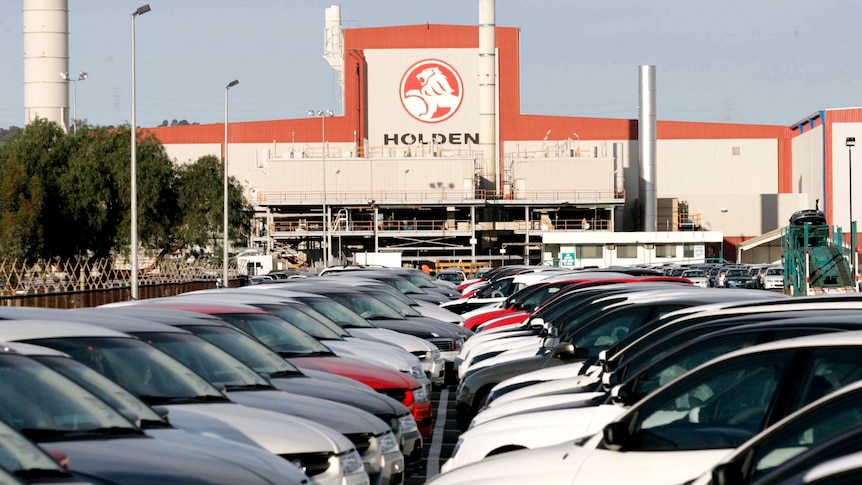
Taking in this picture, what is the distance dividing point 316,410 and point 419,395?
3.52 meters

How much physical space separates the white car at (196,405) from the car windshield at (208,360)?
0.75 metres

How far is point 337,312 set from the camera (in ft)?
56.4

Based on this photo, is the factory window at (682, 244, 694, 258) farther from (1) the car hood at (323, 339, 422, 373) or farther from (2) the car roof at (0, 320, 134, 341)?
(2) the car roof at (0, 320, 134, 341)

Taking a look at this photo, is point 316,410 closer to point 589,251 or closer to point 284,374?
point 284,374

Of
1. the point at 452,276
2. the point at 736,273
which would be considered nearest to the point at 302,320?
the point at 736,273

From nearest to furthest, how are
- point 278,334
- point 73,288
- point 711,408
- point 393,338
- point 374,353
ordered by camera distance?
point 711,408
point 278,334
point 374,353
point 393,338
point 73,288

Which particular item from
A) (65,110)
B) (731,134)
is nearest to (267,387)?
(65,110)

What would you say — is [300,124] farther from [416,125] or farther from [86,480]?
[86,480]

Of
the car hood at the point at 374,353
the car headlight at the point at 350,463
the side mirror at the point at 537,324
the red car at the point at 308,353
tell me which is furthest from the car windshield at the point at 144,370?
the side mirror at the point at 537,324

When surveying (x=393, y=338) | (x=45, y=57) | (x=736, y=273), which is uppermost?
(x=45, y=57)

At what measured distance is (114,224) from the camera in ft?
210

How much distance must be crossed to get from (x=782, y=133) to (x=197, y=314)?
94.3 meters

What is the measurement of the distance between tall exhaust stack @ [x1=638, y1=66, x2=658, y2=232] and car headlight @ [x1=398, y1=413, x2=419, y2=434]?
273 ft

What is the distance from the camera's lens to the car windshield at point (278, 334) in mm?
12312
